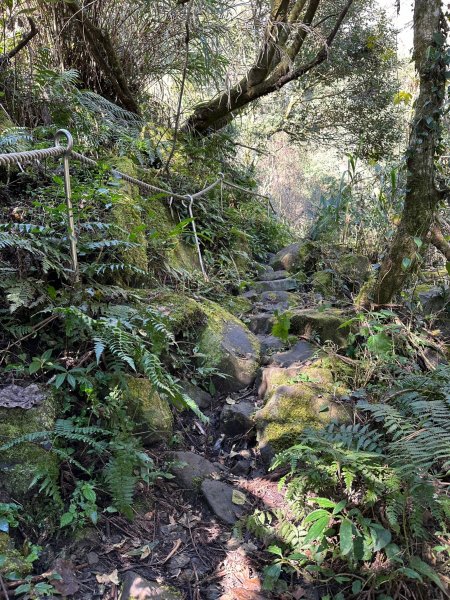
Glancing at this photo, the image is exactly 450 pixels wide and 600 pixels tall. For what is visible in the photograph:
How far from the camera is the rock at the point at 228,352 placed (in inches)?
120

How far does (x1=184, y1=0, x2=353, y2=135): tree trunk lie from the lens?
5.98 metres

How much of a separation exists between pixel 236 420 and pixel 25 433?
127 cm

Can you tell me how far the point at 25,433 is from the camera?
5.92 ft

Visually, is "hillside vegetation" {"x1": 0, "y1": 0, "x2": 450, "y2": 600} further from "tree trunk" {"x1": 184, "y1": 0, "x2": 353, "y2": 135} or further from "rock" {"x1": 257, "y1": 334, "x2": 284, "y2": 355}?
"tree trunk" {"x1": 184, "y1": 0, "x2": 353, "y2": 135}

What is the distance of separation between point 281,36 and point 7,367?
6128 mm

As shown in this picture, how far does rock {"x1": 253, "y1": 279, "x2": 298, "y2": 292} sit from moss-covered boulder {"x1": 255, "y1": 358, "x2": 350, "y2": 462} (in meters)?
2.11

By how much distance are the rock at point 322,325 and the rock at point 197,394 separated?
1.09m

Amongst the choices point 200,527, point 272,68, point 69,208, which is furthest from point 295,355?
point 272,68

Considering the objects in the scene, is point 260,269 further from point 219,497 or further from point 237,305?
point 219,497

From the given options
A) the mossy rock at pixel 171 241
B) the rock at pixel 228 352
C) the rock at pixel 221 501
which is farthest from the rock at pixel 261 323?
the rock at pixel 221 501

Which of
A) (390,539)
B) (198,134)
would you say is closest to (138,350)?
(390,539)

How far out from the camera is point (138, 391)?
228 centimetres

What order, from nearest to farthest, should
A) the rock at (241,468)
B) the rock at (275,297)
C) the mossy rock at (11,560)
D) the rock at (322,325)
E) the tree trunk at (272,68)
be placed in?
the mossy rock at (11,560) < the rock at (241,468) < the rock at (322,325) < the rock at (275,297) < the tree trunk at (272,68)

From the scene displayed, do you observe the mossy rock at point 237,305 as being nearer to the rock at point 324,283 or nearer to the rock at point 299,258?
the rock at point 324,283
